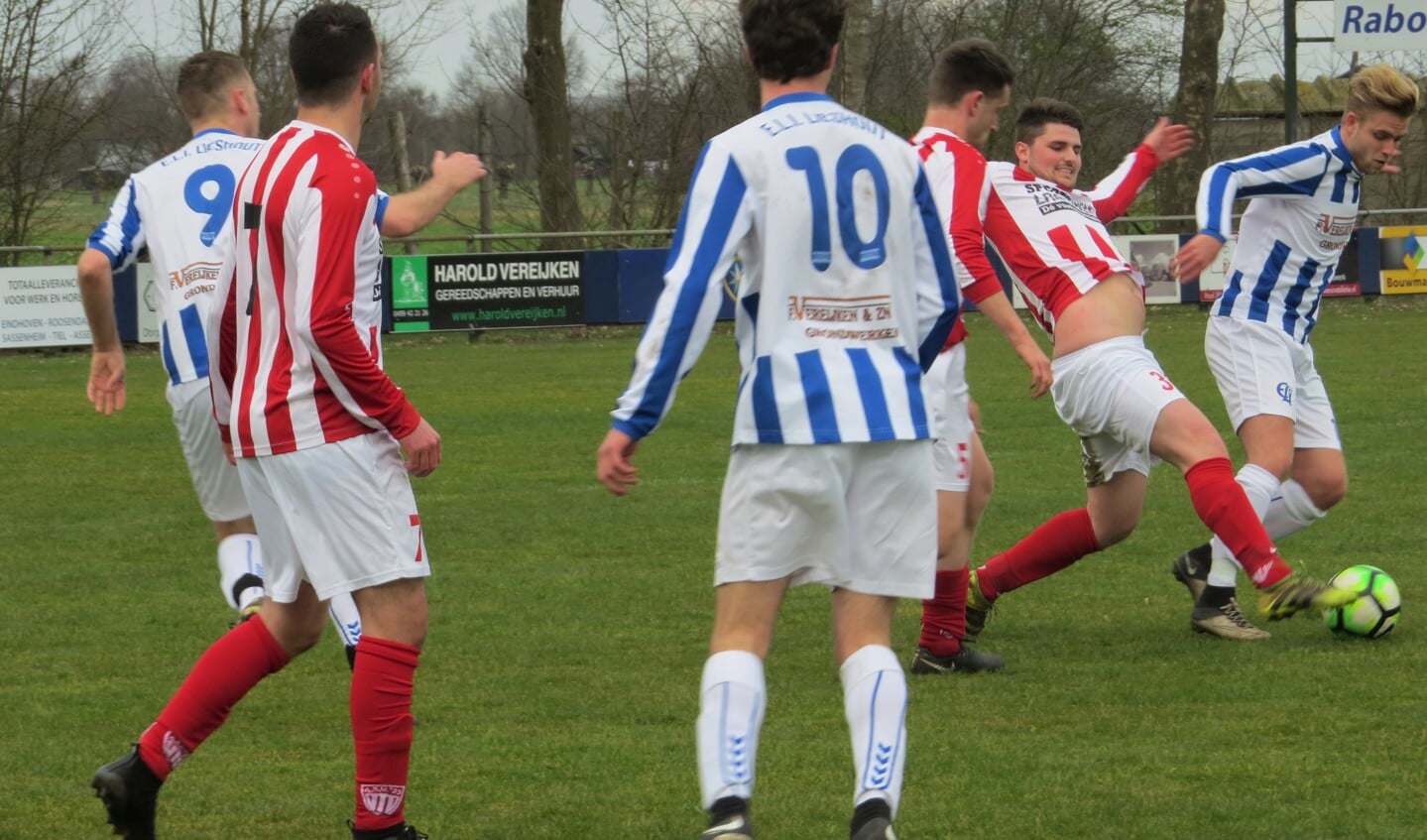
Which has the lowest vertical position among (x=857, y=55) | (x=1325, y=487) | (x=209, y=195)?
(x=1325, y=487)

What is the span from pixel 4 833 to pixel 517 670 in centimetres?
210

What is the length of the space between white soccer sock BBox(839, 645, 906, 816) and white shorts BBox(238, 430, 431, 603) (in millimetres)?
1046

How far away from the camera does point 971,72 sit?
584 centimetres

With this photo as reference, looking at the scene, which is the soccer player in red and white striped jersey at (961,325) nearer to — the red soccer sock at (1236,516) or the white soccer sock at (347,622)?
the red soccer sock at (1236,516)

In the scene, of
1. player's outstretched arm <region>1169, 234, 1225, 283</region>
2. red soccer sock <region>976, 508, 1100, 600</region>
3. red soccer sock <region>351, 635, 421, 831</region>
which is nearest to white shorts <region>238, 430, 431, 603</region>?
red soccer sock <region>351, 635, 421, 831</region>

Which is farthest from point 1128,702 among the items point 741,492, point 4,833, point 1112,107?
point 1112,107

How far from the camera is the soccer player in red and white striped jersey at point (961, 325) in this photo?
564cm

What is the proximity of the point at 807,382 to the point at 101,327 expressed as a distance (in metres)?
2.94

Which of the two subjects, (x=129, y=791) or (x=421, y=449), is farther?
(x=129, y=791)

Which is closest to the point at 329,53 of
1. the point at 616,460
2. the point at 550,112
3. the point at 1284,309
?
the point at 616,460

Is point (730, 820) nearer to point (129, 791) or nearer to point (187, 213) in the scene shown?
point (129, 791)

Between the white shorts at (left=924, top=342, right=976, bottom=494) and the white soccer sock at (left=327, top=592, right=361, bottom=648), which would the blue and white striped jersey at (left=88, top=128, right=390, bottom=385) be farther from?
the white shorts at (left=924, top=342, right=976, bottom=494)

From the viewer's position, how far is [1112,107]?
3394 cm

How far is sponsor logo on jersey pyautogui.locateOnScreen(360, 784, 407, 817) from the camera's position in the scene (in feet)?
12.9
